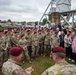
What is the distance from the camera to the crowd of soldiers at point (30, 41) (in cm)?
974

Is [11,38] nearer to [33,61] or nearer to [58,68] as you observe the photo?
[33,61]

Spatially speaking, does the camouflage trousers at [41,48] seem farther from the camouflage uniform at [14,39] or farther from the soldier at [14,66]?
the soldier at [14,66]

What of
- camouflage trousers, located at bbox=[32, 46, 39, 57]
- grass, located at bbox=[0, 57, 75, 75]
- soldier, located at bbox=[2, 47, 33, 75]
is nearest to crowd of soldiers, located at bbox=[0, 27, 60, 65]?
camouflage trousers, located at bbox=[32, 46, 39, 57]

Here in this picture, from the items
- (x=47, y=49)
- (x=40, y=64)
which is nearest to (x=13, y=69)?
(x=40, y=64)

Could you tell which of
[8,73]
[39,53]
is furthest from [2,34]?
[8,73]

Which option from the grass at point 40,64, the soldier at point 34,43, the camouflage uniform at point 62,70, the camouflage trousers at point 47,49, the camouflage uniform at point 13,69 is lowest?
the grass at point 40,64

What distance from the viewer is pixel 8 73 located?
11.7ft

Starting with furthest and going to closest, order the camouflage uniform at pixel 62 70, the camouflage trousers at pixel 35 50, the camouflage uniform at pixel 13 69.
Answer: the camouflage trousers at pixel 35 50, the camouflage uniform at pixel 13 69, the camouflage uniform at pixel 62 70

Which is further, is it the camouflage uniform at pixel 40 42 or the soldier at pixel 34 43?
the camouflage uniform at pixel 40 42

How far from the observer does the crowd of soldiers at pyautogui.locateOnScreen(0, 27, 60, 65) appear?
31.9ft

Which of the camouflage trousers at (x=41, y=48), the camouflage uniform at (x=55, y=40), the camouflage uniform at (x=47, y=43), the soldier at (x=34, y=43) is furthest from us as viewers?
the camouflage trousers at (x=41, y=48)

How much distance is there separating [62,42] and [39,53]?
80.3 inches

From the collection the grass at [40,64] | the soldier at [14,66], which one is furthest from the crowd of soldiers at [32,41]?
the soldier at [14,66]

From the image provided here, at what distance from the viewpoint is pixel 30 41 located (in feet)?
36.8
